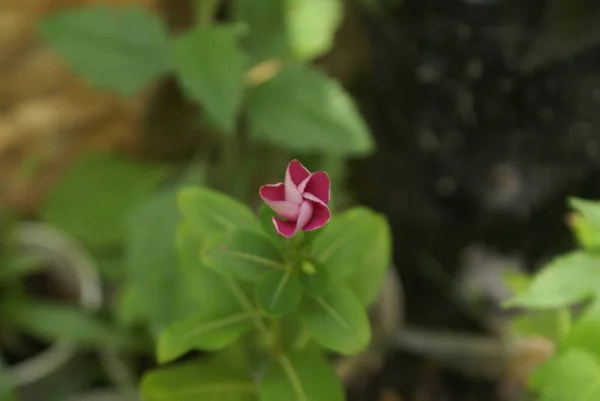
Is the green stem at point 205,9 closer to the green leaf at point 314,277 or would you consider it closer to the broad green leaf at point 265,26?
the broad green leaf at point 265,26

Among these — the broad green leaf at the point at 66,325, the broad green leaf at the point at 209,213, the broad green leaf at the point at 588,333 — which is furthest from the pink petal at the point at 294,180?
the broad green leaf at the point at 66,325

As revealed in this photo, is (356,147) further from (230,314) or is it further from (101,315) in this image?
(101,315)

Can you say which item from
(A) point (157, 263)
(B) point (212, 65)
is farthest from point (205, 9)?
(A) point (157, 263)

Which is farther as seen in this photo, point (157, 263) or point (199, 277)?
point (157, 263)

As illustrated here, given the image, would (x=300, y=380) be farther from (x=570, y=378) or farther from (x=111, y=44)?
(x=111, y=44)

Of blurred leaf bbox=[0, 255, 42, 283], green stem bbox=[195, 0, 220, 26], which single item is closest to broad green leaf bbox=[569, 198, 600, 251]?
green stem bbox=[195, 0, 220, 26]
